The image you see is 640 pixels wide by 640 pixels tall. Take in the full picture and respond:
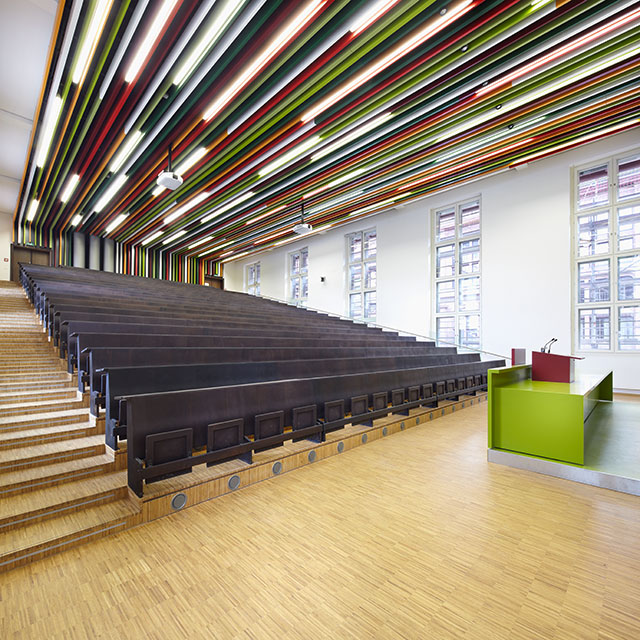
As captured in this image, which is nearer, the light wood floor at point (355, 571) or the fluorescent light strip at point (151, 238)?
the light wood floor at point (355, 571)

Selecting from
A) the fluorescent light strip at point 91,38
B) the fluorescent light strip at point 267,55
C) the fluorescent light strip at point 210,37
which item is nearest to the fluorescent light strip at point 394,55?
the fluorescent light strip at point 267,55

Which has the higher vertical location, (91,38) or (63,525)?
(91,38)

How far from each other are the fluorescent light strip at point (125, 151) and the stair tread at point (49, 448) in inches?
136

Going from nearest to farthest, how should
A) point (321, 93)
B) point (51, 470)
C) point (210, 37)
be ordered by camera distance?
point (51, 470) → point (210, 37) → point (321, 93)

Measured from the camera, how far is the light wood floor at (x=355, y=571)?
0.66 metres

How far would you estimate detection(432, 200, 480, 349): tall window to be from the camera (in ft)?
16.9

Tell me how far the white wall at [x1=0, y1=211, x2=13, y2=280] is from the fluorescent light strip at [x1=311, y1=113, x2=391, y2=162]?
6479 mm

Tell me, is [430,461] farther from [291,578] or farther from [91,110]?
[91,110]

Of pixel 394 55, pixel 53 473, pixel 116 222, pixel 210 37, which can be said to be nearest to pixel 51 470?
pixel 53 473

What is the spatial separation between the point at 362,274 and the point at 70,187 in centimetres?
490

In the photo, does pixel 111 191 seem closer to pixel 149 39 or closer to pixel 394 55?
pixel 149 39

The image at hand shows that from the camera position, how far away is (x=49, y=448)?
1.18 m

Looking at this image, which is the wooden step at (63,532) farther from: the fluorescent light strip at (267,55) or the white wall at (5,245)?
the white wall at (5,245)

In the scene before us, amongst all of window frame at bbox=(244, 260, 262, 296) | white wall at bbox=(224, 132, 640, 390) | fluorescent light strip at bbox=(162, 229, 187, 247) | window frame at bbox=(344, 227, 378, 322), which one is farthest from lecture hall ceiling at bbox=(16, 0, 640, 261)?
window frame at bbox=(244, 260, 262, 296)
